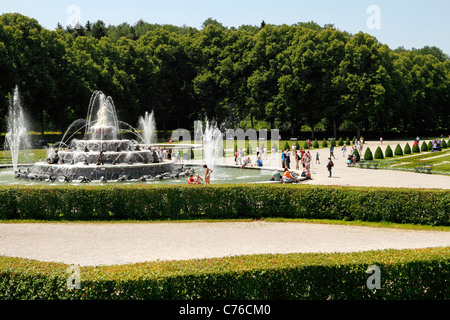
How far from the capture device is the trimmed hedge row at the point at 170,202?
1770 cm

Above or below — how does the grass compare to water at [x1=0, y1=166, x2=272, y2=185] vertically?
above

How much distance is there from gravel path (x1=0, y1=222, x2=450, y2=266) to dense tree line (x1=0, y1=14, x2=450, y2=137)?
44044mm

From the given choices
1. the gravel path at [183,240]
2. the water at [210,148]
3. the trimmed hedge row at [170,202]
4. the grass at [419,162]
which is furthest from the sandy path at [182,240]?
the water at [210,148]

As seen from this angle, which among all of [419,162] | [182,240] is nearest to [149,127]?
[419,162]

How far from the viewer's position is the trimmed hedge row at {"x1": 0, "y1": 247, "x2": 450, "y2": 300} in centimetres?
825

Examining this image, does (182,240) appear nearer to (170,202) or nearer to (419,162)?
(170,202)

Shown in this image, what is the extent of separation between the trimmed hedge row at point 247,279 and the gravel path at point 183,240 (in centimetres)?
319

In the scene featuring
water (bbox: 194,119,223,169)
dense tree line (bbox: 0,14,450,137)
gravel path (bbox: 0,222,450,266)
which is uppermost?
dense tree line (bbox: 0,14,450,137)

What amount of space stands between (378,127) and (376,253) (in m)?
77.6

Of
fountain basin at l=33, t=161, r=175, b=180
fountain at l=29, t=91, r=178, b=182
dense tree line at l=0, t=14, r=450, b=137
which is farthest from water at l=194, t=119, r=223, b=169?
fountain basin at l=33, t=161, r=175, b=180

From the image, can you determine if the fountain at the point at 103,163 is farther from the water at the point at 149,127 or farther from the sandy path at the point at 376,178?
the water at the point at 149,127

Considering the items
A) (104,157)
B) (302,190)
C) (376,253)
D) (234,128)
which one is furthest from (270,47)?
(376,253)

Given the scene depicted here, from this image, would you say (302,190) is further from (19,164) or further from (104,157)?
(19,164)

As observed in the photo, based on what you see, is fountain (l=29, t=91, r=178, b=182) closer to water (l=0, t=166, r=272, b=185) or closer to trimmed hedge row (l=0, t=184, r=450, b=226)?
water (l=0, t=166, r=272, b=185)
